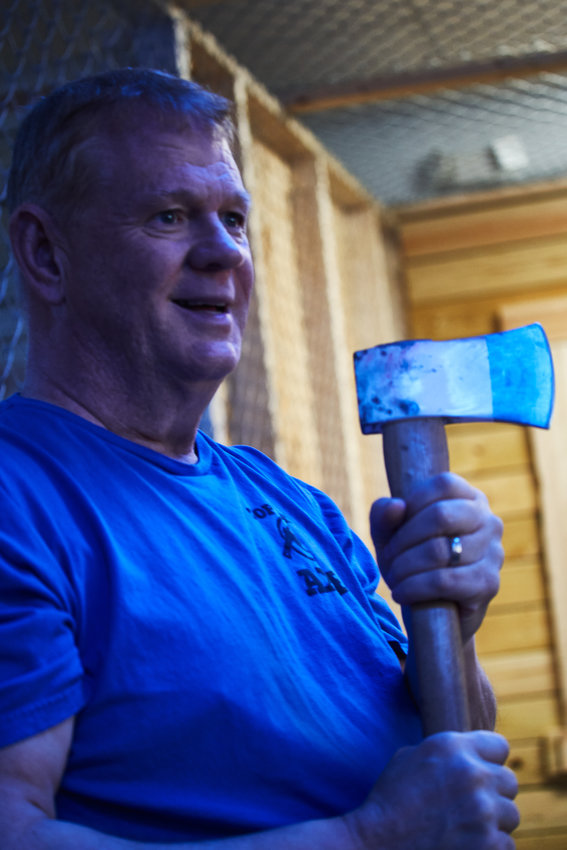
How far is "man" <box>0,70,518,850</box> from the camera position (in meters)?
0.80

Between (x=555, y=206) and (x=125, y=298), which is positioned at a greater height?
(x=555, y=206)

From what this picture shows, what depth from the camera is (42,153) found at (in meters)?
1.04

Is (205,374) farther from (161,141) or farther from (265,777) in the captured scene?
(265,777)

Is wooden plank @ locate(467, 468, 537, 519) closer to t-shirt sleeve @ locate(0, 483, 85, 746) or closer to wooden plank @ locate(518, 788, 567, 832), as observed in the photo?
wooden plank @ locate(518, 788, 567, 832)

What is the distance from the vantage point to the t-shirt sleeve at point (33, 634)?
0.73 metres

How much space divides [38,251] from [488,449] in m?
3.61

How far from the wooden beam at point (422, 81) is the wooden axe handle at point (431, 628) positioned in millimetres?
1872

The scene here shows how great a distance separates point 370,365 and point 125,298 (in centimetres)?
27

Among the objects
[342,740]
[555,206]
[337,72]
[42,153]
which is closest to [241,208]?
[42,153]

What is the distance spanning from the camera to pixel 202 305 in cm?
106

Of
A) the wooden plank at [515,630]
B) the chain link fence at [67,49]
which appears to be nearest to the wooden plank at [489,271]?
the wooden plank at [515,630]

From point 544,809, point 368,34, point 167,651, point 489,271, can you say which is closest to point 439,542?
point 167,651

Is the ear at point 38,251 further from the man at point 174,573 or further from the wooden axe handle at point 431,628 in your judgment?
the wooden axe handle at point 431,628

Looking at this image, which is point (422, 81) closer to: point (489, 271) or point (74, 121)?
point (74, 121)
